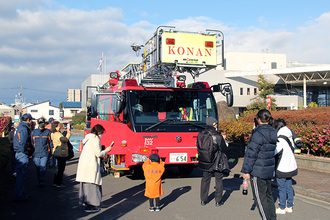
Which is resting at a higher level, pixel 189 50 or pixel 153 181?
pixel 189 50

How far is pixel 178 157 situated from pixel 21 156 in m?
3.90

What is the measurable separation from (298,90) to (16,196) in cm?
4698

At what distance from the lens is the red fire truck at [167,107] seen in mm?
8617

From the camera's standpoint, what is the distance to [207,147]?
671 centimetres

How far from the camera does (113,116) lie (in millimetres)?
10125

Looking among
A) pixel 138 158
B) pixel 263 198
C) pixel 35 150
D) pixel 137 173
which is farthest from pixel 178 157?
pixel 35 150

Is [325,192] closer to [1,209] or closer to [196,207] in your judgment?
[196,207]

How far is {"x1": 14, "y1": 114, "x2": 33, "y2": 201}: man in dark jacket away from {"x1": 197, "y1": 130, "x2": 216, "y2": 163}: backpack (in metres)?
4.05

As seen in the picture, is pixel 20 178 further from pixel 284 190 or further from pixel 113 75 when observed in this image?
pixel 113 75

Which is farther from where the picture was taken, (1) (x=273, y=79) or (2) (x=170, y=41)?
(1) (x=273, y=79)

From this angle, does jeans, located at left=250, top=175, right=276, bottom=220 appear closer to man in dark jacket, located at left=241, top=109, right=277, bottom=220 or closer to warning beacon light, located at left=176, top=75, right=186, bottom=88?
man in dark jacket, located at left=241, top=109, right=277, bottom=220

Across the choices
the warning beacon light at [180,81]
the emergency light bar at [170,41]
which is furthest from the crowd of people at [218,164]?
the warning beacon light at [180,81]

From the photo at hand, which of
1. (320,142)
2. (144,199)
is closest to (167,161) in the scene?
(144,199)

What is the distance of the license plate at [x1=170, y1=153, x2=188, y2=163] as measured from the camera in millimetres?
8625
